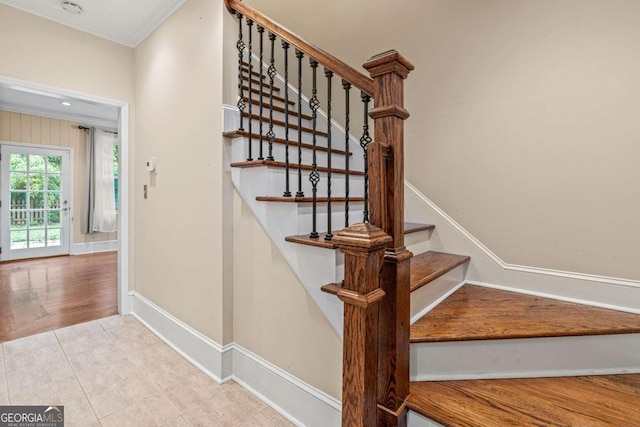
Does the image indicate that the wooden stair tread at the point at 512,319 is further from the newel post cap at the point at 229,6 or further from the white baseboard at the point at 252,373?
the newel post cap at the point at 229,6

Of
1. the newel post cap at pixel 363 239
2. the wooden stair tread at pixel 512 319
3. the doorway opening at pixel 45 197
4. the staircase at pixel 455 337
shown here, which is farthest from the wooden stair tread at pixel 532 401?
the doorway opening at pixel 45 197

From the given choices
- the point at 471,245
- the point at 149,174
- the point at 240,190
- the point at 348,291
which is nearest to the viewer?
the point at 348,291

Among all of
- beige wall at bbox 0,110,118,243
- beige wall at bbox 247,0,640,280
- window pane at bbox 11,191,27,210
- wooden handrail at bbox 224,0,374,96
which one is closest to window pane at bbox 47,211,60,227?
beige wall at bbox 0,110,118,243

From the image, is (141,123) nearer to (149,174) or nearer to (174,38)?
(149,174)

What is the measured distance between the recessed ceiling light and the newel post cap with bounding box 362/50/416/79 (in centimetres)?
262

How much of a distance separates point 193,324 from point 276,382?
0.81m

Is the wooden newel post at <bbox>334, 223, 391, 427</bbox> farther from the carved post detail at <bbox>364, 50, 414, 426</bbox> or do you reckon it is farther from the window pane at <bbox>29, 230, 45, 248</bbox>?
the window pane at <bbox>29, 230, 45, 248</bbox>

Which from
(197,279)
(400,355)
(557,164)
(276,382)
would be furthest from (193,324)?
(557,164)

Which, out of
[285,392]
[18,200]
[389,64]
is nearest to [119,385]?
[285,392]

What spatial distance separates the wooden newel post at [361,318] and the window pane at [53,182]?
6.94m

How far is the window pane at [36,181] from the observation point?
5.41 metres

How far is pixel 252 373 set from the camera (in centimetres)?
178

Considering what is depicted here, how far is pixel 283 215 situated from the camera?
5.00 feet

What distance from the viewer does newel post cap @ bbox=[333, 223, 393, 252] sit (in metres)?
0.94
